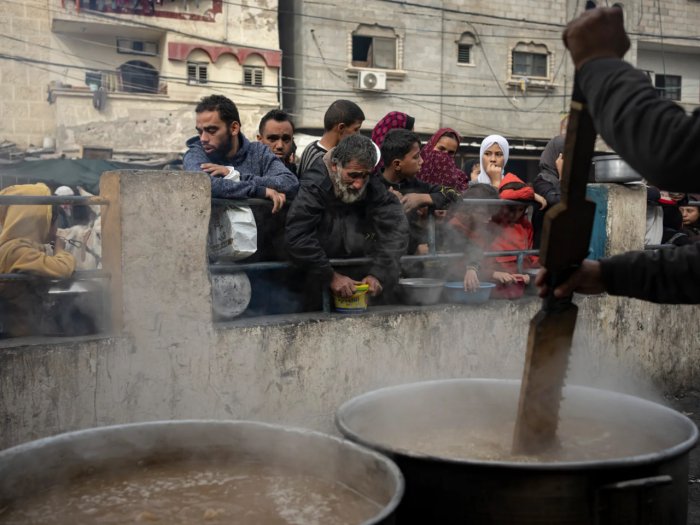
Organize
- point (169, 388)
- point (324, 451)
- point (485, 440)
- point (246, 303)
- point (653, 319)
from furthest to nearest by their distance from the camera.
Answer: point (653, 319) < point (246, 303) < point (169, 388) < point (485, 440) < point (324, 451)

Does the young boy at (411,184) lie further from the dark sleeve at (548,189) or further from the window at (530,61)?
the window at (530,61)

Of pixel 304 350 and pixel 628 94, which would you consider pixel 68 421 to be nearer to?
pixel 304 350

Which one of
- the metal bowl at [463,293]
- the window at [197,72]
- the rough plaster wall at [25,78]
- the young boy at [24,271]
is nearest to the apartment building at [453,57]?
the window at [197,72]

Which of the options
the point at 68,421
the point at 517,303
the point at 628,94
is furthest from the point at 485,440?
the point at 517,303

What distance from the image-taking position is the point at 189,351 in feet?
13.2

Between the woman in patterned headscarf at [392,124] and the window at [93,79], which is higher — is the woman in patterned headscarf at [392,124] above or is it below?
below

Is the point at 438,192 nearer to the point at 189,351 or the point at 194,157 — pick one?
the point at 194,157

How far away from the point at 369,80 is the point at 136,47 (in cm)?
795

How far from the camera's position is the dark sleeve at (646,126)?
1.80m

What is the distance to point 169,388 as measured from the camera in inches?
157

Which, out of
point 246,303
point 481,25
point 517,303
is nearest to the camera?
point 246,303

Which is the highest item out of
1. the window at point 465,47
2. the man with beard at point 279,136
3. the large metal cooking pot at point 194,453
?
the window at point 465,47

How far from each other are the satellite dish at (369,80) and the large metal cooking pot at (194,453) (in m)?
21.1

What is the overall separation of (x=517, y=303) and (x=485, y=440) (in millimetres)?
2638
